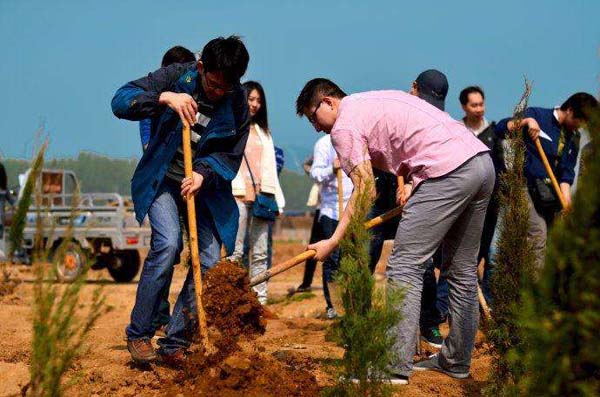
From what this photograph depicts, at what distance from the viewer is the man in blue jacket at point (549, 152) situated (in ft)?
26.7

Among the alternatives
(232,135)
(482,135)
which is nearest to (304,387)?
(232,135)

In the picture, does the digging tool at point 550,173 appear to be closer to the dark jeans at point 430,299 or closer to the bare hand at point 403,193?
the dark jeans at point 430,299

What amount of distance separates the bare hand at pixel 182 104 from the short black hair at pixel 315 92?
621mm

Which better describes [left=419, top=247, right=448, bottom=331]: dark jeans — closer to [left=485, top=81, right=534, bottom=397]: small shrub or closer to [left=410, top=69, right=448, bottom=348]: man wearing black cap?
[left=410, top=69, right=448, bottom=348]: man wearing black cap

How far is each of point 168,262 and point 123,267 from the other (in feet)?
36.7

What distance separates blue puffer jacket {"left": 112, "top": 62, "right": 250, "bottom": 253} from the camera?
5.53 meters

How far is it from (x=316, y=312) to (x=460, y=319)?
196 inches

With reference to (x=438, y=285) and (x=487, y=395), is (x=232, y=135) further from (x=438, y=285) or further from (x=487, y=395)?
(x=438, y=285)

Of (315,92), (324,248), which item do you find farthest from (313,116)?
(324,248)

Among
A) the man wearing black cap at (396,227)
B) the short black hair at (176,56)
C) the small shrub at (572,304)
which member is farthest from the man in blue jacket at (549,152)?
the small shrub at (572,304)

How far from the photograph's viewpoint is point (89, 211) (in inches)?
639

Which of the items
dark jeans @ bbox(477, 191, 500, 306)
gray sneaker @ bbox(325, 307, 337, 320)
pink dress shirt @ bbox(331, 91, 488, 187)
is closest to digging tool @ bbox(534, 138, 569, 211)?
dark jeans @ bbox(477, 191, 500, 306)

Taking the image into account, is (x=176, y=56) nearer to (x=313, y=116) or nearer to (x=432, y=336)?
(x=313, y=116)

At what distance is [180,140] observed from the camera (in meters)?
Result: 5.68
